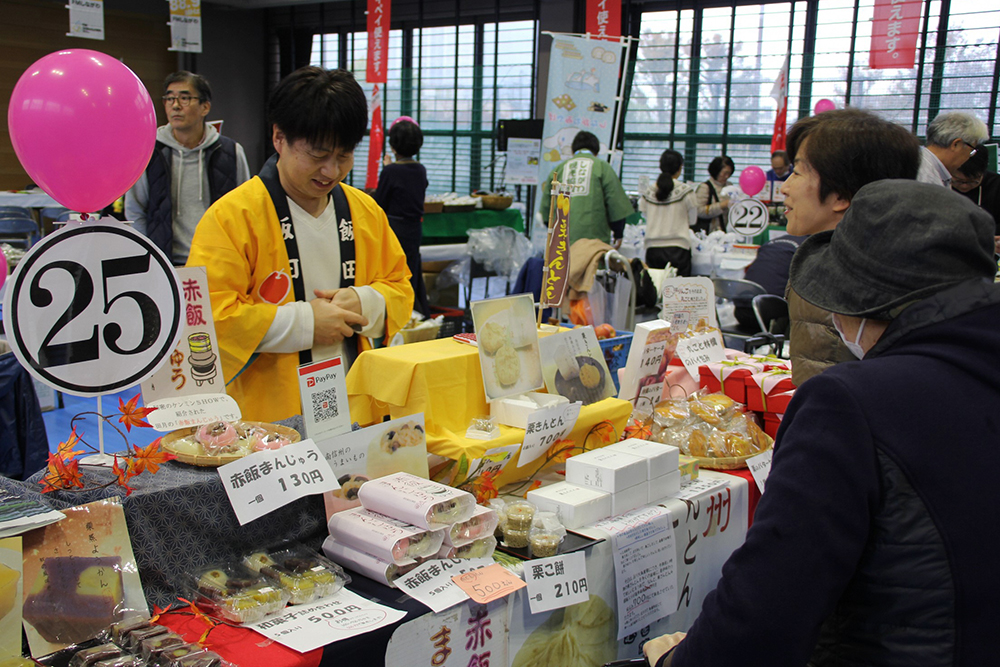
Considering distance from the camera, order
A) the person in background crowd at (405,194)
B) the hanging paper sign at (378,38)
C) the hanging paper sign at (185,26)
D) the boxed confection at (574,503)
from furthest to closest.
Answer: the hanging paper sign at (185,26) < the hanging paper sign at (378,38) < the person in background crowd at (405,194) < the boxed confection at (574,503)

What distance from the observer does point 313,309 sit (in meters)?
1.95

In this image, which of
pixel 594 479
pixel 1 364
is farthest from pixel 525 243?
pixel 594 479

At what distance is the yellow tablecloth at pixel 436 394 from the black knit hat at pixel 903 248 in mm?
983

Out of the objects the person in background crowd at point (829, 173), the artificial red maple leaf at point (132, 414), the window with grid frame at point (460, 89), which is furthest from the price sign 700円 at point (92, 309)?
the window with grid frame at point (460, 89)

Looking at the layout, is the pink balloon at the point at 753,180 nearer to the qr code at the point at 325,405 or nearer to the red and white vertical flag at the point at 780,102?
the red and white vertical flag at the point at 780,102

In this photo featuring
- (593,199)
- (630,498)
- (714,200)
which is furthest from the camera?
(714,200)

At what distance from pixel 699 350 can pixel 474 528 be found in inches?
51.3

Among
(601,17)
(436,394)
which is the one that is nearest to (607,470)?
(436,394)

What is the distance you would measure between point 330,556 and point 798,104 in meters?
9.60

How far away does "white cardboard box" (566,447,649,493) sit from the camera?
179 centimetres

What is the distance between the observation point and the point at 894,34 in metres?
7.60

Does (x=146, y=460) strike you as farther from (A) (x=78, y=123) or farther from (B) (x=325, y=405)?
(A) (x=78, y=123)

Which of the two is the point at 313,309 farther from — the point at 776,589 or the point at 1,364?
the point at 1,364

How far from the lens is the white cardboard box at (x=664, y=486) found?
6.21ft
